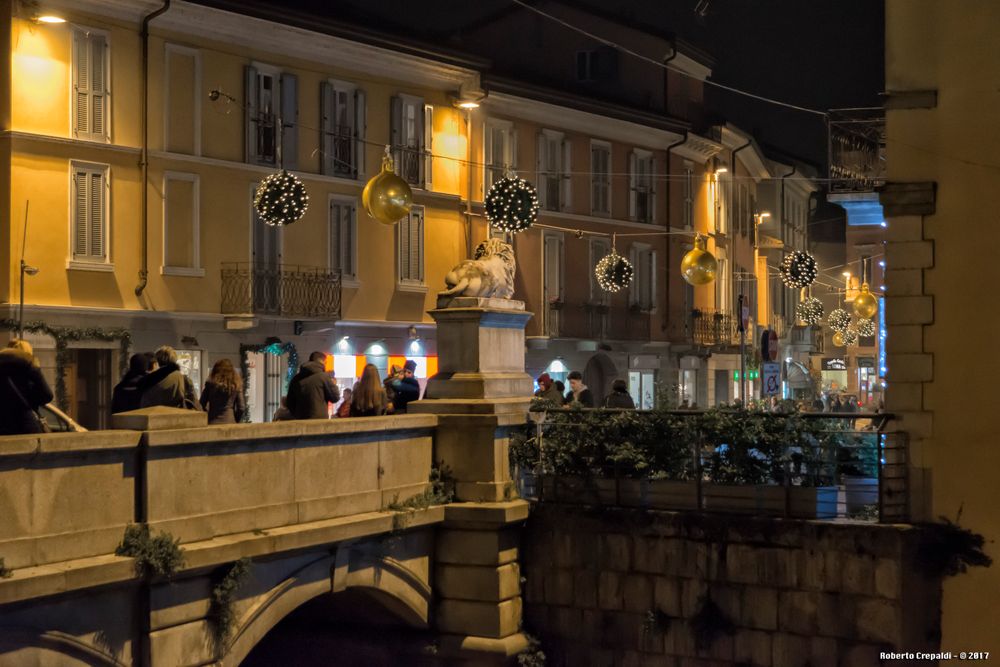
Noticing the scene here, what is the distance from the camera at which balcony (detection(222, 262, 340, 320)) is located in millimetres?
28531

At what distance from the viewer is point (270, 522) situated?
42.5 feet

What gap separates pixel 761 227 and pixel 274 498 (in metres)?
46.2

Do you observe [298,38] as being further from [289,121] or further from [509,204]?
[509,204]

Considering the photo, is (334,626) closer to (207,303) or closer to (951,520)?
(951,520)

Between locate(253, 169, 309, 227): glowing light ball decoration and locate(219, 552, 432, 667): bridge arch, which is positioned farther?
locate(253, 169, 309, 227): glowing light ball decoration

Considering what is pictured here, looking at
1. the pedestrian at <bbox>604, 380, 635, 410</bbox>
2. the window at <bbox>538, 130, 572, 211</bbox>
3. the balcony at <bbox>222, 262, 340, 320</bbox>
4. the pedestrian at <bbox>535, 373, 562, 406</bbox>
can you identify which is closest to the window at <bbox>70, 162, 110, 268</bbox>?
the balcony at <bbox>222, 262, 340, 320</bbox>

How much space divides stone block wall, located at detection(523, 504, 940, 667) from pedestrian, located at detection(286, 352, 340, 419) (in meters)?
2.49

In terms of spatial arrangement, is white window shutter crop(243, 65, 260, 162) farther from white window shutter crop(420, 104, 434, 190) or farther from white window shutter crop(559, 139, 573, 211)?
white window shutter crop(559, 139, 573, 211)

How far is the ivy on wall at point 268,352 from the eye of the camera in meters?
28.9

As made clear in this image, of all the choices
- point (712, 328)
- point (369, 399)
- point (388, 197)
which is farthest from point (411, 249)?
point (369, 399)

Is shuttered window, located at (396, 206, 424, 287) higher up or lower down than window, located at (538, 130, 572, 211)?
lower down

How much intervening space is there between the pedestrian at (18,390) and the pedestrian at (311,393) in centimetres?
479

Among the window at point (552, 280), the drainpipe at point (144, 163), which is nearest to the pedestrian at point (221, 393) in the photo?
the drainpipe at point (144, 163)

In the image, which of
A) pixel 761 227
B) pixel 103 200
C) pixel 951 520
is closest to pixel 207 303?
pixel 103 200
